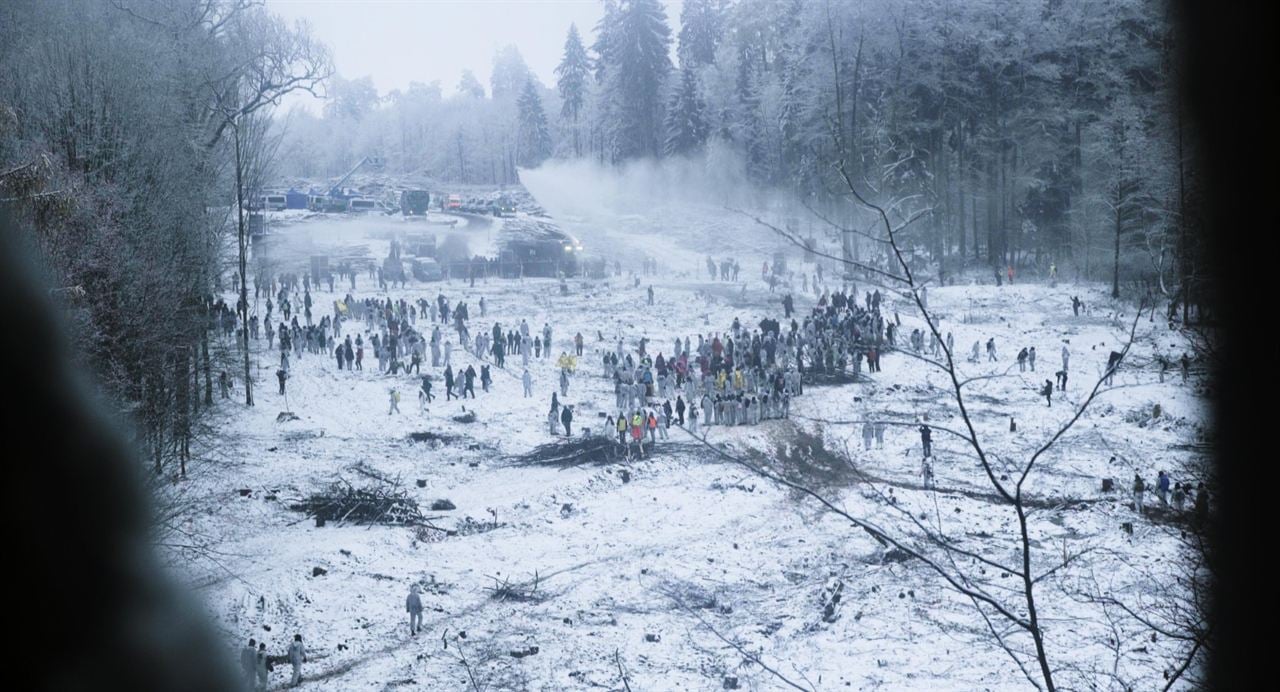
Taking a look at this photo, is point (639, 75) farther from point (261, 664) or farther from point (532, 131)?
point (261, 664)

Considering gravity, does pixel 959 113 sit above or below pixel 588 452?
above

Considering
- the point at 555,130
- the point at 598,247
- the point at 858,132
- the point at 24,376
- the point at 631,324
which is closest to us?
Result: the point at 24,376

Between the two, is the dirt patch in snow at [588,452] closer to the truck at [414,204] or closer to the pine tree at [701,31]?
the truck at [414,204]

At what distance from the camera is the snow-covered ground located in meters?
13.6

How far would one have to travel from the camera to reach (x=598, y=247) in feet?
206

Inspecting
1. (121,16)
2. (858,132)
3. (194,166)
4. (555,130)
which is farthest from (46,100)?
(555,130)

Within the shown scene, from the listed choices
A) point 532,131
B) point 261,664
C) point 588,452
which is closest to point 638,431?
point 588,452

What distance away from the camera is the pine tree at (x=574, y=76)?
9444 cm

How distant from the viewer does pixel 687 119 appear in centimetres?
7556

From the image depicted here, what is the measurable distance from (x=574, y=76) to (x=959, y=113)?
171 ft

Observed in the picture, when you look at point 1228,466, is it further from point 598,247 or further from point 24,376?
point 598,247

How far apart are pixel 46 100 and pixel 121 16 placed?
12928 mm

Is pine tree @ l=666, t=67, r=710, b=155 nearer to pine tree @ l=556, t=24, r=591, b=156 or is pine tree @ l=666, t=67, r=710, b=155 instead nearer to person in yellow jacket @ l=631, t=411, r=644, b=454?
pine tree @ l=556, t=24, r=591, b=156

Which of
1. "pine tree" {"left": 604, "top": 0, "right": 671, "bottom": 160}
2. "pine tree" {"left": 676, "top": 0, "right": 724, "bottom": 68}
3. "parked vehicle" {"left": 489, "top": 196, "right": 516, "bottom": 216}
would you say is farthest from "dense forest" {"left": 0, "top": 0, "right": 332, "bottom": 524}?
"pine tree" {"left": 676, "top": 0, "right": 724, "bottom": 68}
